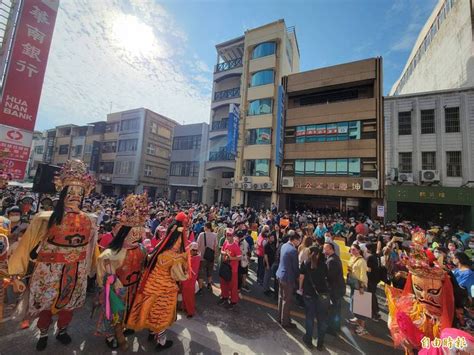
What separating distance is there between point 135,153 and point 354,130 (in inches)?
1037

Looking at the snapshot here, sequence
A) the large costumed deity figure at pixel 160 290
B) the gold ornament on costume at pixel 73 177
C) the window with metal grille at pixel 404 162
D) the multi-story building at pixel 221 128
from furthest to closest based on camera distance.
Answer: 1. the multi-story building at pixel 221 128
2. the window with metal grille at pixel 404 162
3. the gold ornament on costume at pixel 73 177
4. the large costumed deity figure at pixel 160 290

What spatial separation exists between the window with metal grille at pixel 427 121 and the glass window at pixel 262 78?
1321 centimetres

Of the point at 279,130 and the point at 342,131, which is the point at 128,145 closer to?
the point at 279,130

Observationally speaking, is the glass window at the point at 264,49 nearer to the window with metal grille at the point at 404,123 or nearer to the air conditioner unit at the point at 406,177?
the window with metal grille at the point at 404,123

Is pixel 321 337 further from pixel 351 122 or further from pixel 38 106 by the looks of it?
pixel 351 122

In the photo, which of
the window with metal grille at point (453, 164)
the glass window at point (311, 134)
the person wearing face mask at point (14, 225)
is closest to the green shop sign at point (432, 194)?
the window with metal grille at point (453, 164)

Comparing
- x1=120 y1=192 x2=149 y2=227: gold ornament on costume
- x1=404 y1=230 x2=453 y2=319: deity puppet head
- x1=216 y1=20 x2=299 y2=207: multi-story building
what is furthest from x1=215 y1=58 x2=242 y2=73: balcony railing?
x1=404 y1=230 x2=453 y2=319: deity puppet head

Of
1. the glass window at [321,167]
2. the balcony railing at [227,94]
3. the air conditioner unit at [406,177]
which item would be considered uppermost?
the balcony railing at [227,94]

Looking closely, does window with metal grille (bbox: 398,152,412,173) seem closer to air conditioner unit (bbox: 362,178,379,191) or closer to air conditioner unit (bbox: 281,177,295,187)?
air conditioner unit (bbox: 362,178,379,191)

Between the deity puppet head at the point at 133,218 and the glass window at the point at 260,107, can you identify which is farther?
the glass window at the point at 260,107

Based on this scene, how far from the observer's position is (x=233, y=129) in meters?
21.3

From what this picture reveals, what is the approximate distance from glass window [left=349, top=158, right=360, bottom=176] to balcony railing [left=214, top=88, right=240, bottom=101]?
13.8m

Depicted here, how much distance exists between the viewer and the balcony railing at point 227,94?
24.9 metres

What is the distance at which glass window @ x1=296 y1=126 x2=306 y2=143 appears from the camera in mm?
20516
